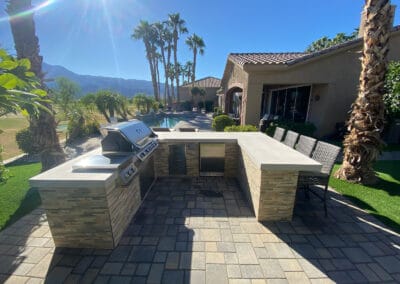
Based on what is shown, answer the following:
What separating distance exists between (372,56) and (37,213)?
8.83 meters

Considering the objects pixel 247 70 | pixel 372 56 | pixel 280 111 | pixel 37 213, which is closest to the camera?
pixel 37 213

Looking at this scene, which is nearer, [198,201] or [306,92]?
[198,201]

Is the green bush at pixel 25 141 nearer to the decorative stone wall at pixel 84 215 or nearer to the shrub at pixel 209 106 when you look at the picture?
the decorative stone wall at pixel 84 215

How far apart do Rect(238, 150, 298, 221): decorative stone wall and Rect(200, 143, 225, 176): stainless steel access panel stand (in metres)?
1.56

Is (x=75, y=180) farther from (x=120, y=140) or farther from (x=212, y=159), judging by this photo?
(x=212, y=159)

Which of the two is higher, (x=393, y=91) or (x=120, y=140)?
(x=393, y=91)

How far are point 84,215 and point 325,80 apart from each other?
11.2 metres

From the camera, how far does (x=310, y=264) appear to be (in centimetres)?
261

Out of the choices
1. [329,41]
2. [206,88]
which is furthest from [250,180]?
[206,88]

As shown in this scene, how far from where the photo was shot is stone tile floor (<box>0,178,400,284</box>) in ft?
8.04

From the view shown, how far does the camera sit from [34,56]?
5961 millimetres

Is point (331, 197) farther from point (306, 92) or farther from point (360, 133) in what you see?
point (306, 92)

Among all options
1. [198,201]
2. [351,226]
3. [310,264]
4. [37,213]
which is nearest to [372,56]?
[351,226]

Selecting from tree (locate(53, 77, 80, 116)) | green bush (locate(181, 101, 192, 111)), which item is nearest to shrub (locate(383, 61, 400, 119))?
tree (locate(53, 77, 80, 116))
